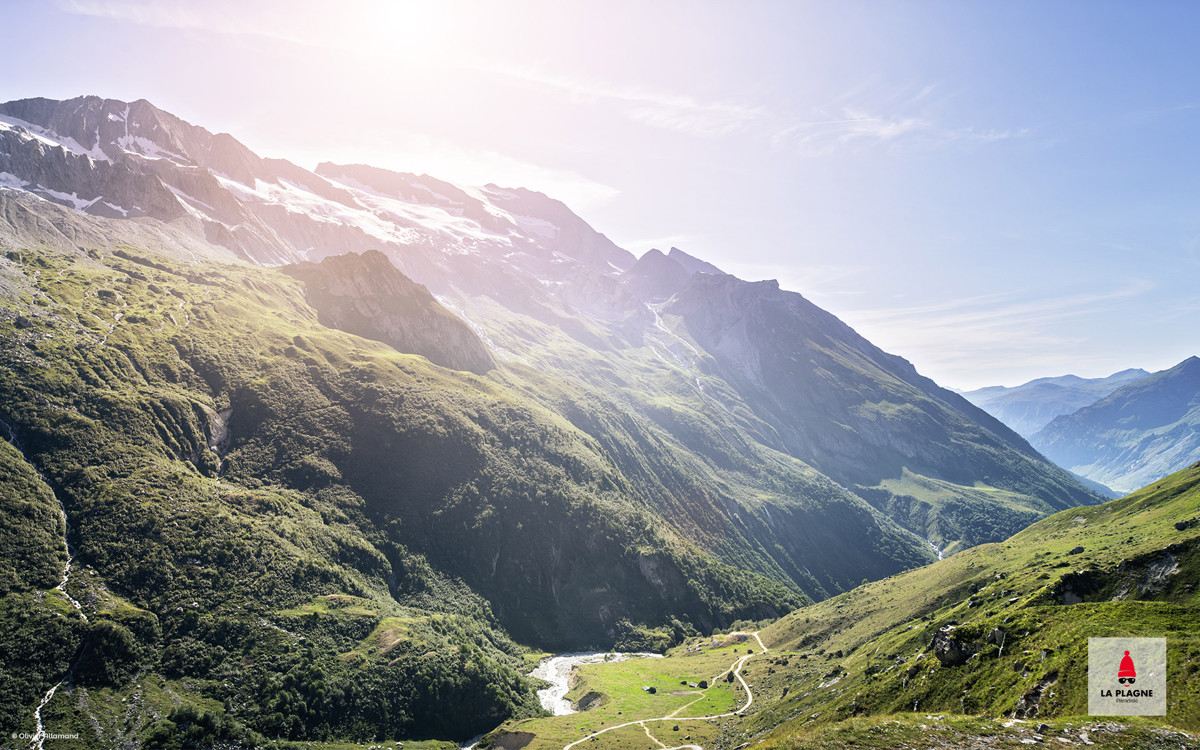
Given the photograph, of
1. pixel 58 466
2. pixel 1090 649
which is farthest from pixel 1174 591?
pixel 58 466

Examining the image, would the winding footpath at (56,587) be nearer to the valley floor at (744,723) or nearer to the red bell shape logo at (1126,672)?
the valley floor at (744,723)

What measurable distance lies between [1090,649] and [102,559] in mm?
206916

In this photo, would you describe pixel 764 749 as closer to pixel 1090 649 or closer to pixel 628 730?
pixel 1090 649
